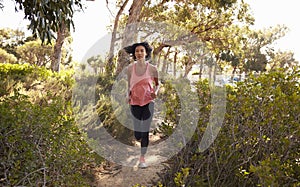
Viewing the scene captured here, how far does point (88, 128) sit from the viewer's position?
16.3 ft

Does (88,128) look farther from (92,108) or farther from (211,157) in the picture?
(211,157)

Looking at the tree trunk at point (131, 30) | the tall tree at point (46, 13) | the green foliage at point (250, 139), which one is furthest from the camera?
the tree trunk at point (131, 30)

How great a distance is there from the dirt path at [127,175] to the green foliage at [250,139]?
0.81 meters

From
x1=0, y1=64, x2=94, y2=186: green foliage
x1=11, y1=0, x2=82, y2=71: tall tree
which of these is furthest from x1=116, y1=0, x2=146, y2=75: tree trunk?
x1=0, y1=64, x2=94, y2=186: green foliage

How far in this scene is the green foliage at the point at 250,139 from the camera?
2.87 meters

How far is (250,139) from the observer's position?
118 inches

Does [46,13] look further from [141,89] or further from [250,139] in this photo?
[250,139]

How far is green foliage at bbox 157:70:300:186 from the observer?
9.43 feet

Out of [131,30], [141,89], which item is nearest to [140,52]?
[141,89]

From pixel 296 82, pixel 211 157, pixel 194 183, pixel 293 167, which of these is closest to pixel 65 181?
pixel 194 183

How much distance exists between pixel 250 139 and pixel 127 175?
1908 mm

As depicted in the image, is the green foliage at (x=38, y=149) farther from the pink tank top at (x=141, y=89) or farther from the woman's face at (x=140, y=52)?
the woman's face at (x=140, y=52)


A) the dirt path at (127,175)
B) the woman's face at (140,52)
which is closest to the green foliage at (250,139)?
the dirt path at (127,175)

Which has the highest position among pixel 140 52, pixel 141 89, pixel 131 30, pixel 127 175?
pixel 131 30
